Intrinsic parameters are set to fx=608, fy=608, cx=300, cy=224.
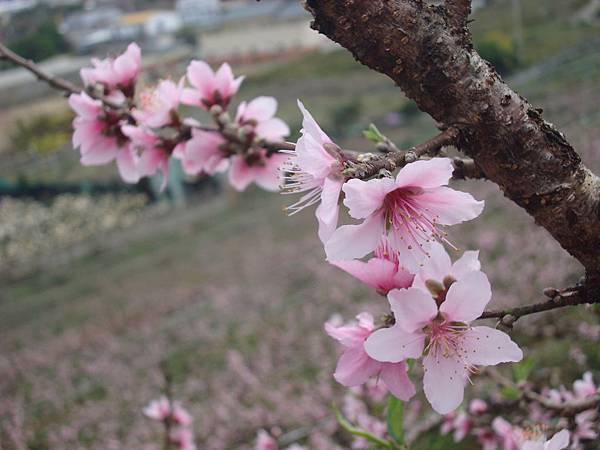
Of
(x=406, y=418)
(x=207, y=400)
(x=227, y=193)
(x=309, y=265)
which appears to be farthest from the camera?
(x=227, y=193)

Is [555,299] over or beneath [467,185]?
over

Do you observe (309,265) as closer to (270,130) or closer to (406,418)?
(406,418)

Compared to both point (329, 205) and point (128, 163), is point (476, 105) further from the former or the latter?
point (128, 163)

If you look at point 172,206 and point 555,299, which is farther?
point 172,206

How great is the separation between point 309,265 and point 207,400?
2.88 metres

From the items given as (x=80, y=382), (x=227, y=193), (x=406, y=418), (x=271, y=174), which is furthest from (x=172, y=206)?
(x=271, y=174)

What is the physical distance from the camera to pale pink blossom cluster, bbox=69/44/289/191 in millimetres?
972

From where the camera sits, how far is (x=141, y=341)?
18.7 feet

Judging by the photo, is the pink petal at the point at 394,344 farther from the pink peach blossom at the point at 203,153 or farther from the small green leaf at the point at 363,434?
the pink peach blossom at the point at 203,153

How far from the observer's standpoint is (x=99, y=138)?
3.28ft

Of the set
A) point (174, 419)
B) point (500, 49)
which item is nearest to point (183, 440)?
point (174, 419)

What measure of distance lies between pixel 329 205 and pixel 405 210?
0.27 ft

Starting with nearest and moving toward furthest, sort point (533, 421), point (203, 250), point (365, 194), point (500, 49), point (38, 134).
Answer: point (365, 194), point (533, 421), point (203, 250), point (500, 49), point (38, 134)

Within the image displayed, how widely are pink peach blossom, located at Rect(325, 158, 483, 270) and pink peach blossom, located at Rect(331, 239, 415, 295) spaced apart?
0.04 metres
